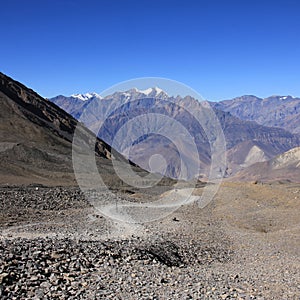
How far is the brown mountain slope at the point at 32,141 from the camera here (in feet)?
192

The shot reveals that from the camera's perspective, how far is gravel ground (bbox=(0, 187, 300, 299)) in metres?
11.1

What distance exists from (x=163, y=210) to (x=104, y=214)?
6.69 meters

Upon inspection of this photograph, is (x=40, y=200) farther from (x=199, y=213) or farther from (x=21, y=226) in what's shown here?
(x=199, y=213)

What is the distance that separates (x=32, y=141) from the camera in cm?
7788

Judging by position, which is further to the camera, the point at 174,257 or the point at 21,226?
the point at 21,226

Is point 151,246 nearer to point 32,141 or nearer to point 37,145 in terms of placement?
point 37,145

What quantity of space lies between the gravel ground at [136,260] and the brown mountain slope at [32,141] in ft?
97.6

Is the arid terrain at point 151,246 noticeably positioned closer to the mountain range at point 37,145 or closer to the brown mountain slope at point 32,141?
the mountain range at point 37,145

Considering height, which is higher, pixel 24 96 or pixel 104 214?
pixel 24 96

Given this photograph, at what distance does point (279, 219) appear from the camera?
29.5 meters

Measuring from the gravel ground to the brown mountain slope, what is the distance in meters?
29.7

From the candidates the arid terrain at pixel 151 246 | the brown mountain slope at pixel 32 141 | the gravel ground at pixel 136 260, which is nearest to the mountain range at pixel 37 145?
the brown mountain slope at pixel 32 141

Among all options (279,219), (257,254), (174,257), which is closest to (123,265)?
(174,257)

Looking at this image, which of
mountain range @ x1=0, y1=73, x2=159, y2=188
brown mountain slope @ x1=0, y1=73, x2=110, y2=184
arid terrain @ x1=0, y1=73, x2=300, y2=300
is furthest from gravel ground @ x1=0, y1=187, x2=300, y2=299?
brown mountain slope @ x1=0, y1=73, x2=110, y2=184
